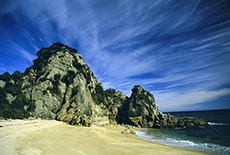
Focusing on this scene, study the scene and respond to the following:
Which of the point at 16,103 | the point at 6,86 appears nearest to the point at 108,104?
the point at 16,103

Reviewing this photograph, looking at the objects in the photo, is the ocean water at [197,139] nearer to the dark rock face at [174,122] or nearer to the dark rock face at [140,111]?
the dark rock face at [174,122]

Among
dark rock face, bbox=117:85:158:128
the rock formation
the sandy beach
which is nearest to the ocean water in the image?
the sandy beach

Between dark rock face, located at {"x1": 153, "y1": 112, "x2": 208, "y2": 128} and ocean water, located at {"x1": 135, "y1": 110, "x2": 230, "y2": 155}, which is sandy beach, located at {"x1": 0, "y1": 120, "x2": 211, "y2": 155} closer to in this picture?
ocean water, located at {"x1": 135, "y1": 110, "x2": 230, "y2": 155}

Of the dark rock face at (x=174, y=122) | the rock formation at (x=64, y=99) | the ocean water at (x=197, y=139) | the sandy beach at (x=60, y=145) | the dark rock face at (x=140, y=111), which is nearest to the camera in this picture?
the sandy beach at (x=60, y=145)

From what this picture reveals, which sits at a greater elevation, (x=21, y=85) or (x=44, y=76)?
(x=44, y=76)

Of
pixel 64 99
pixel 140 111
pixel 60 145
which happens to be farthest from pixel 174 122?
pixel 60 145

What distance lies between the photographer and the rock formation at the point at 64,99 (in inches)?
1196

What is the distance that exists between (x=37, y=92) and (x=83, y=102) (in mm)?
15659

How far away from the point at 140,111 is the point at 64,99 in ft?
104

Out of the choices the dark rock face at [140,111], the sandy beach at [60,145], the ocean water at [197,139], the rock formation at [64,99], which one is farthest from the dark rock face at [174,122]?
the sandy beach at [60,145]

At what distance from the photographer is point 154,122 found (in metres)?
42.6

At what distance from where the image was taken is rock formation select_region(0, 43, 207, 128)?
30391 millimetres

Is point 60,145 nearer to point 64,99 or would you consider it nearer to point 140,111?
point 64,99

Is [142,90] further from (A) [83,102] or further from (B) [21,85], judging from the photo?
(B) [21,85]
